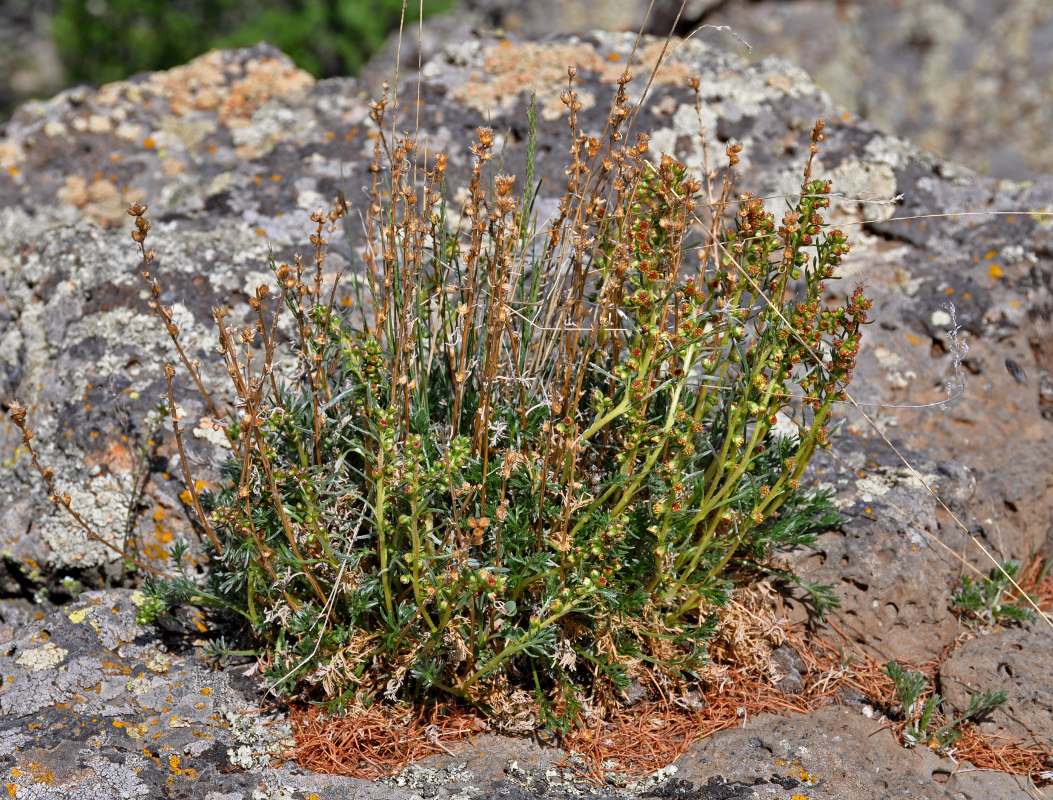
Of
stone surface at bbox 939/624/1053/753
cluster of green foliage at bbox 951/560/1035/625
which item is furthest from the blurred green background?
stone surface at bbox 939/624/1053/753

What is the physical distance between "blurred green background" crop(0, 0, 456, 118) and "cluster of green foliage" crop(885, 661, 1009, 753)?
9.71 m

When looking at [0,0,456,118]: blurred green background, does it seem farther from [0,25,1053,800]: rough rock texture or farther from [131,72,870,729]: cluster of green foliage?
[131,72,870,729]: cluster of green foliage

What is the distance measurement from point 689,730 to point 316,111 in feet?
12.1

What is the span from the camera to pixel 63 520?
325 centimetres

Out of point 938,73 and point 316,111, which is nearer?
point 316,111

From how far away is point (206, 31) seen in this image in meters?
12.1

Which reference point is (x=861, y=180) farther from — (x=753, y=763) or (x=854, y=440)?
(x=753, y=763)

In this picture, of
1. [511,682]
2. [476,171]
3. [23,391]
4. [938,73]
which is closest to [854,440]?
[511,682]

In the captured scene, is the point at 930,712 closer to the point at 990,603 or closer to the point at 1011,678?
the point at 1011,678

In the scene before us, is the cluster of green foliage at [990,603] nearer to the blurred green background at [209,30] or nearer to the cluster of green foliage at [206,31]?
the blurred green background at [209,30]

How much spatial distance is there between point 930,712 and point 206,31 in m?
12.7

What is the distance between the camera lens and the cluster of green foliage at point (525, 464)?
2449mm

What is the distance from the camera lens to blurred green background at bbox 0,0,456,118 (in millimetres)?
11102

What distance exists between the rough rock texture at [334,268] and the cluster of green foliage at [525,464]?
0.36m
